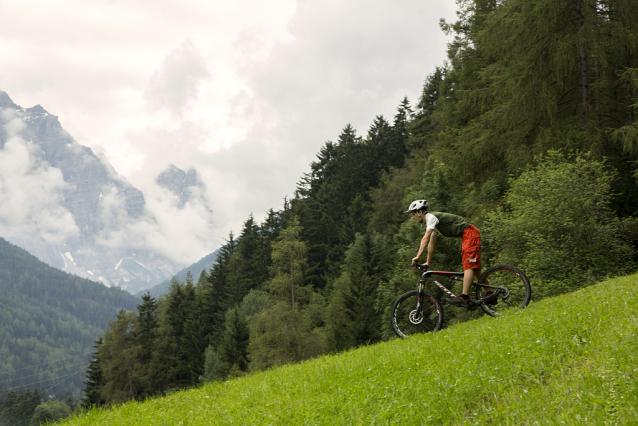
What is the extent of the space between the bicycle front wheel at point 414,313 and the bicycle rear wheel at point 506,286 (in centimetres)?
→ 100

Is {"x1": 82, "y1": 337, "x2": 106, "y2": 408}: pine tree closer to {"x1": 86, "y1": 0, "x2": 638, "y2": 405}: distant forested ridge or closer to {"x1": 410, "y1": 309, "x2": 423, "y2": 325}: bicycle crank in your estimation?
{"x1": 86, "y1": 0, "x2": 638, "y2": 405}: distant forested ridge

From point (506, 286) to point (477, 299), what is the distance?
2.18 ft

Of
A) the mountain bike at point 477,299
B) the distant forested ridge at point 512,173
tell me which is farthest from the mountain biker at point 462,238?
the distant forested ridge at point 512,173

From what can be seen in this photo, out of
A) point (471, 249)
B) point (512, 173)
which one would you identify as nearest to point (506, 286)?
point (471, 249)

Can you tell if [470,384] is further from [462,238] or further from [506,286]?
[506,286]

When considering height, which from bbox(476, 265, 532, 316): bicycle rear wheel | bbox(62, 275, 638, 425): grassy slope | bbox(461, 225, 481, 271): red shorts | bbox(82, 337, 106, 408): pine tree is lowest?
bbox(82, 337, 106, 408): pine tree

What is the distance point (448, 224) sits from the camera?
9.73 metres

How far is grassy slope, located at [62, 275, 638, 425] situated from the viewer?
4.11m

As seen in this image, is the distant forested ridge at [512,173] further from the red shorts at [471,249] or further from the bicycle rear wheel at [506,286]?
the red shorts at [471,249]

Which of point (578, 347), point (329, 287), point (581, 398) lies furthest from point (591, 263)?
point (329, 287)

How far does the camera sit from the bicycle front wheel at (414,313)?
994 cm

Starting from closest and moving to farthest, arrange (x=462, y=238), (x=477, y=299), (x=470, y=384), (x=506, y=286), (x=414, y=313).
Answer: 1. (x=470, y=384)
2. (x=462, y=238)
3. (x=506, y=286)
4. (x=477, y=299)
5. (x=414, y=313)

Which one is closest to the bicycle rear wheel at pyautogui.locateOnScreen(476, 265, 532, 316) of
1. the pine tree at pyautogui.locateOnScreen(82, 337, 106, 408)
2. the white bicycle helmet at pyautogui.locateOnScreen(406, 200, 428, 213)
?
the white bicycle helmet at pyautogui.locateOnScreen(406, 200, 428, 213)

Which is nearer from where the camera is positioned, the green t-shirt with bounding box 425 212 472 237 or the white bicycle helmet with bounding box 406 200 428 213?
the green t-shirt with bounding box 425 212 472 237
